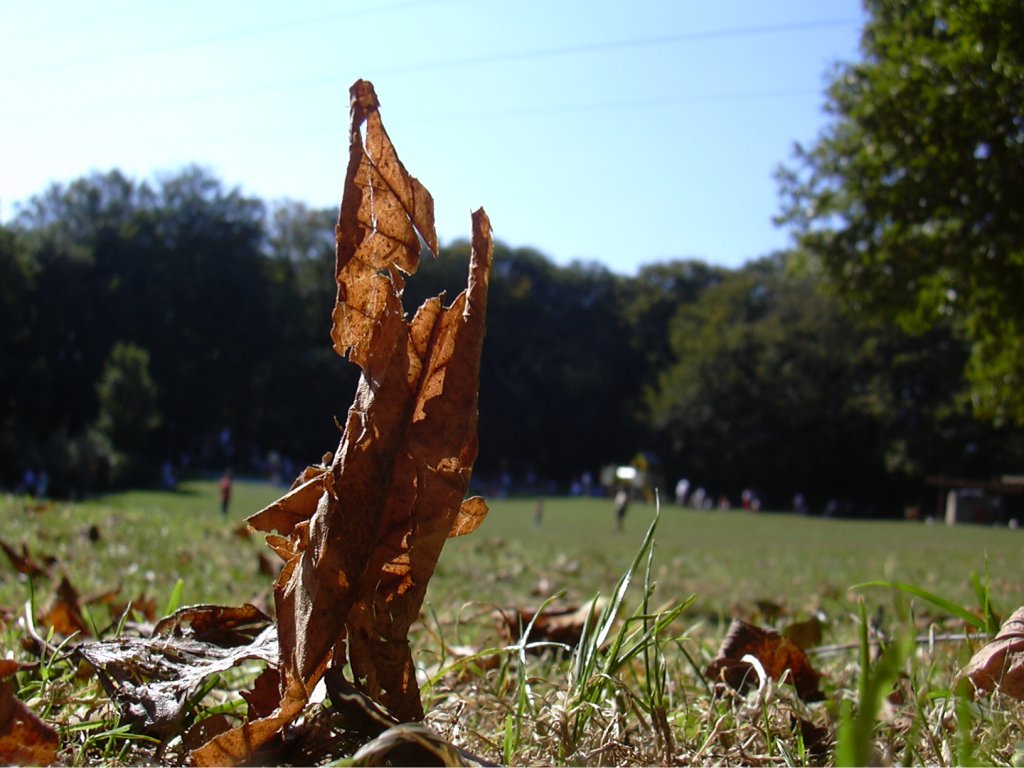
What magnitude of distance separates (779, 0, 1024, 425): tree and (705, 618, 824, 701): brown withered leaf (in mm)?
4729

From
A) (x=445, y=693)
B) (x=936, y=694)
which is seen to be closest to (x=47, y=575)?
(x=445, y=693)

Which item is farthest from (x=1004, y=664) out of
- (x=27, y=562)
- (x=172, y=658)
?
(x=27, y=562)

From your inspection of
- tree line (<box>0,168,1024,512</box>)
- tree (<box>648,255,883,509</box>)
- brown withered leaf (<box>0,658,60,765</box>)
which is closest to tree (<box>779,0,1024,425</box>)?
brown withered leaf (<box>0,658,60,765</box>)

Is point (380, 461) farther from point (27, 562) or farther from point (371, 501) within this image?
point (27, 562)

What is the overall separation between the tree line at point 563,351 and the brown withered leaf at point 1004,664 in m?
12.0

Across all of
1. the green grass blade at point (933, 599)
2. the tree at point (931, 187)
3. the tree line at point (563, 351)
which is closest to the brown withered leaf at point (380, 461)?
the green grass blade at point (933, 599)

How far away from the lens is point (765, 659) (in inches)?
61.9

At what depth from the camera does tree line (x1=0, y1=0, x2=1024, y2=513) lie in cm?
1496

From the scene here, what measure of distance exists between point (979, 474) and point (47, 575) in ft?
200

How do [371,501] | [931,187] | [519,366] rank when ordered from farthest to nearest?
[519,366]
[931,187]
[371,501]

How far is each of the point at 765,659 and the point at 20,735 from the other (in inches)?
42.4

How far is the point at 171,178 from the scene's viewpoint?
55.9m

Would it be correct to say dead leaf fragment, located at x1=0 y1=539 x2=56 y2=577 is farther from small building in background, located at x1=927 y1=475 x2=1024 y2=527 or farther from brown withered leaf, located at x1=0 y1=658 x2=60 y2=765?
small building in background, located at x1=927 y1=475 x2=1024 y2=527

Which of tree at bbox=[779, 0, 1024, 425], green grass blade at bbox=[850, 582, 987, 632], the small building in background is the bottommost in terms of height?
the small building in background
